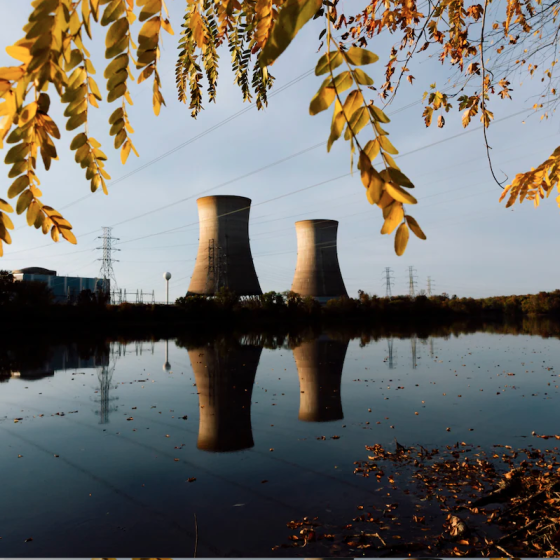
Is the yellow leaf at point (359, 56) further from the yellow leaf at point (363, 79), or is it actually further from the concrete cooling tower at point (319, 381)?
the concrete cooling tower at point (319, 381)

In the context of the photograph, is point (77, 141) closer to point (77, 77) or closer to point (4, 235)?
point (77, 77)

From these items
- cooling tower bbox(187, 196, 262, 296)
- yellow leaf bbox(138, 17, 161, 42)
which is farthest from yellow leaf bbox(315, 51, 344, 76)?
cooling tower bbox(187, 196, 262, 296)

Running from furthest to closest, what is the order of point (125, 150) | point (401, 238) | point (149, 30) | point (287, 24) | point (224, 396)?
point (224, 396), point (125, 150), point (149, 30), point (401, 238), point (287, 24)

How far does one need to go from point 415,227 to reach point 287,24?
42 centimetres

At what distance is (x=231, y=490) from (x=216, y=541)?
98cm

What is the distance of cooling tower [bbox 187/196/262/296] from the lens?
31.7 m

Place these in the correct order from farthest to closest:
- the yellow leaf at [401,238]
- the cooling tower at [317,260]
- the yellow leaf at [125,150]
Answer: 1. the cooling tower at [317,260]
2. the yellow leaf at [125,150]
3. the yellow leaf at [401,238]

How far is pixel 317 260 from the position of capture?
129ft

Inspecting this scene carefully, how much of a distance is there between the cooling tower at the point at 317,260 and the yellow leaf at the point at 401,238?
38.2m

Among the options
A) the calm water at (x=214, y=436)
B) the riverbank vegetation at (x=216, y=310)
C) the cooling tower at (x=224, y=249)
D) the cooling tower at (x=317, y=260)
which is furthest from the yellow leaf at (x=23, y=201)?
the cooling tower at (x=317, y=260)

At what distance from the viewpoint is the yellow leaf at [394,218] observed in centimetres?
80

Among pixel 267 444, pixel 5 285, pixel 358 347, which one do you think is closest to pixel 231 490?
pixel 267 444

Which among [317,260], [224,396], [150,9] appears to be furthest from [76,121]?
[317,260]

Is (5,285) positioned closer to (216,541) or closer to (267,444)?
(267,444)
